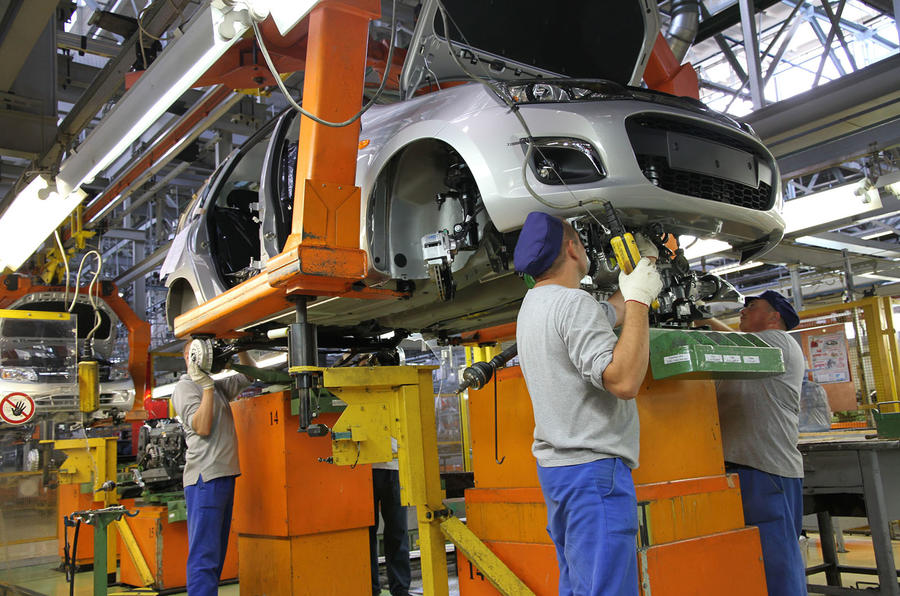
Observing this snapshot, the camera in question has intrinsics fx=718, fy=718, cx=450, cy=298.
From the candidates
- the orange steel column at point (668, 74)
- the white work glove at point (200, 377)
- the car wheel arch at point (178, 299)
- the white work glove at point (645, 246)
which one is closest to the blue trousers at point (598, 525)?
the white work glove at point (645, 246)

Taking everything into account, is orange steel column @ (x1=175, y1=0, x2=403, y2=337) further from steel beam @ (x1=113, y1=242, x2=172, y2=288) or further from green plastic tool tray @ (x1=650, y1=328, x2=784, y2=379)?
steel beam @ (x1=113, y1=242, x2=172, y2=288)

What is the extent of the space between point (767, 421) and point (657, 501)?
3.46 ft

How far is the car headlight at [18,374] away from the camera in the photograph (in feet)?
25.5

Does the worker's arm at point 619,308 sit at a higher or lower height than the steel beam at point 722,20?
lower

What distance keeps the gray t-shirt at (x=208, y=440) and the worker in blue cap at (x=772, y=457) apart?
2.70m

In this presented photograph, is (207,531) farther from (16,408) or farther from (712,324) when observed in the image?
(16,408)

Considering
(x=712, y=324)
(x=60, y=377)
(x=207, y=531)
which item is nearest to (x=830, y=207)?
(x=712, y=324)

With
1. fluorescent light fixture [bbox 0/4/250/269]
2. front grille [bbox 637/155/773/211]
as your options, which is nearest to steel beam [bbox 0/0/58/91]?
fluorescent light fixture [bbox 0/4/250/269]

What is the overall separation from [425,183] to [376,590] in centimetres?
286

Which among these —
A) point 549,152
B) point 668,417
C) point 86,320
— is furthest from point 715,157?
point 86,320

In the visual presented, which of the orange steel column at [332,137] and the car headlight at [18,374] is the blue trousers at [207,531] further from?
the car headlight at [18,374]

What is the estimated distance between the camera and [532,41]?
381 cm

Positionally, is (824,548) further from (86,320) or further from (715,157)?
(86,320)

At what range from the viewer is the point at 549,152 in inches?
106
